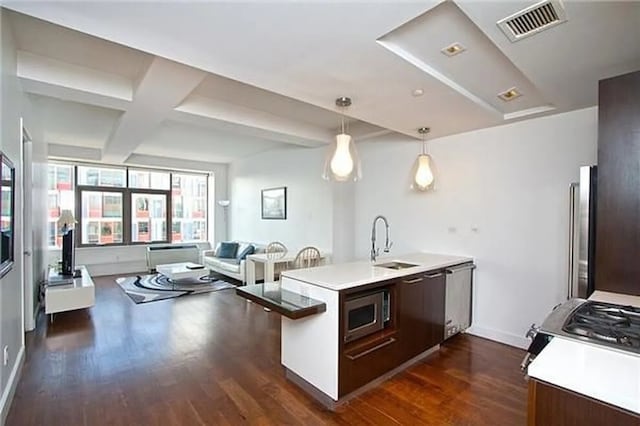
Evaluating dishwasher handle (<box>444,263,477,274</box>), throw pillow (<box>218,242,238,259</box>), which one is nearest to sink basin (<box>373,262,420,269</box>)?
dishwasher handle (<box>444,263,477,274</box>)

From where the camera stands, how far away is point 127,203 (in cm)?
787

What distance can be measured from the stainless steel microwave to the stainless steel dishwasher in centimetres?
103

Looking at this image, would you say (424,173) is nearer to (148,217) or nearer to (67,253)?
(67,253)

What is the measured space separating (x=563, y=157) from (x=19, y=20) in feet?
16.0

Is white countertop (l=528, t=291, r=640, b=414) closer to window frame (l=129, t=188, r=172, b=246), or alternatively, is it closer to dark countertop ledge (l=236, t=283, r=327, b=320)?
dark countertop ledge (l=236, t=283, r=327, b=320)

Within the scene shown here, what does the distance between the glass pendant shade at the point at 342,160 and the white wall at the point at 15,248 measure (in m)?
2.44

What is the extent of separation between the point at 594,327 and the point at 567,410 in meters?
0.58

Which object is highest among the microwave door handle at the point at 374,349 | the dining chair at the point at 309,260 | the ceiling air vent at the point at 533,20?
the ceiling air vent at the point at 533,20

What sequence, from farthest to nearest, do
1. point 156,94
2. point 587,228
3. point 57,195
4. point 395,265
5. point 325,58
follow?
point 57,195, point 395,265, point 156,94, point 587,228, point 325,58

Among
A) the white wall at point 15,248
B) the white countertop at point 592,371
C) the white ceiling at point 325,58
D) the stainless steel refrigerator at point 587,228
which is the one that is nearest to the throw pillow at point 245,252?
the white ceiling at point 325,58

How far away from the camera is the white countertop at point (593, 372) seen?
97 cm

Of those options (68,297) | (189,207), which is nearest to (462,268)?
(68,297)

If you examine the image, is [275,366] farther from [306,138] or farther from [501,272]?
Result: [306,138]

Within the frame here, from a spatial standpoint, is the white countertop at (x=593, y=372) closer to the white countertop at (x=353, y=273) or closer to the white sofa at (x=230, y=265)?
the white countertop at (x=353, y=273)
